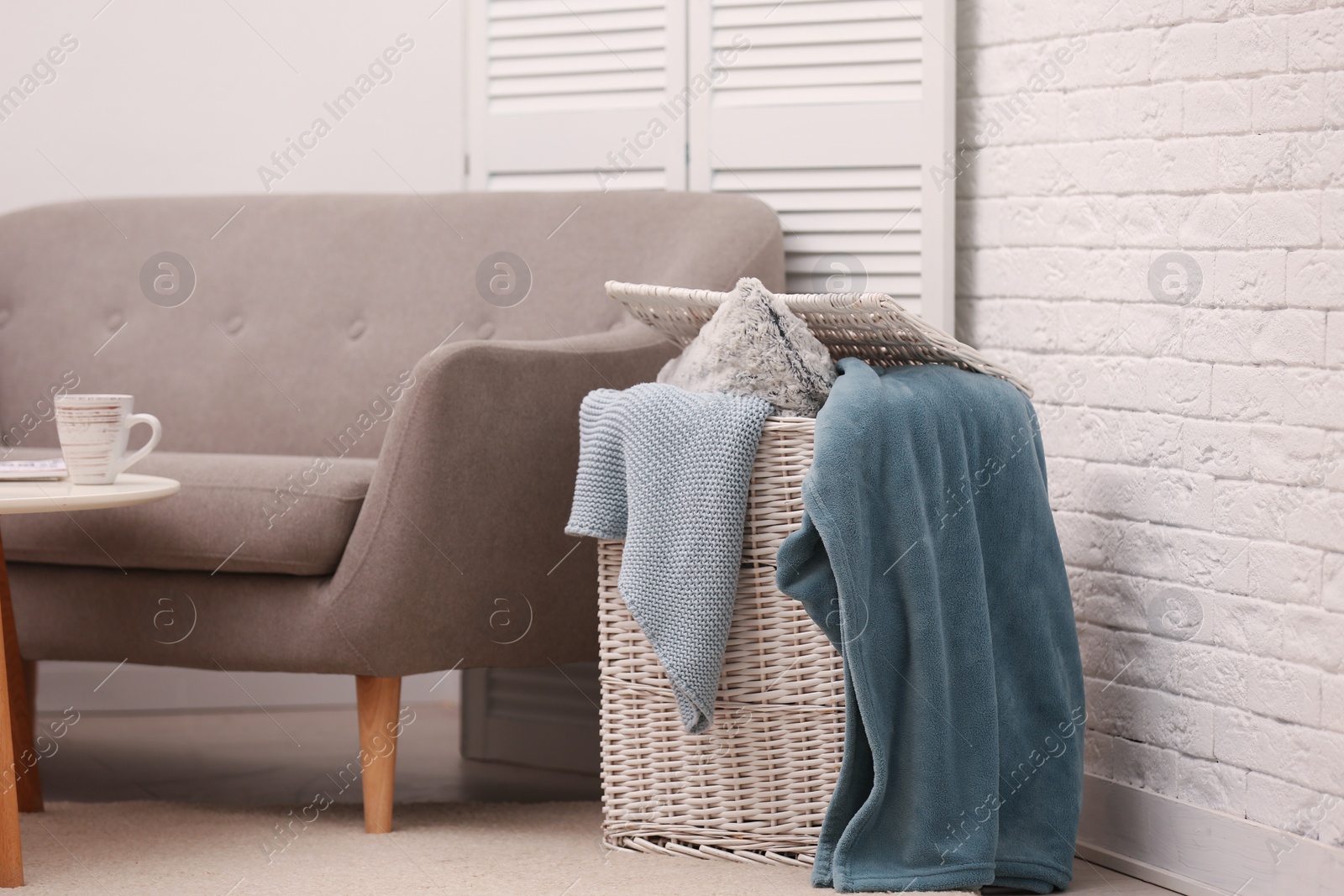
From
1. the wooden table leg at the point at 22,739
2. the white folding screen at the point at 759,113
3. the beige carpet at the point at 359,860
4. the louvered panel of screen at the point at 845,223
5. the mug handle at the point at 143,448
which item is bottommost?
the beige carpet at the point at 359,860

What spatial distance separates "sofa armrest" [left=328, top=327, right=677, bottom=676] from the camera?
1.77 meters

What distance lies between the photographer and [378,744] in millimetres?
1815

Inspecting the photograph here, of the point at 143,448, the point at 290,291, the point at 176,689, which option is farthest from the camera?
the point at 176,689

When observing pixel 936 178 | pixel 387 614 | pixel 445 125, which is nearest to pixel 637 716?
pixel 387 614

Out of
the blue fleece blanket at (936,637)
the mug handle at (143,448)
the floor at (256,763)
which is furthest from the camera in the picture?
the floor at (256,763)

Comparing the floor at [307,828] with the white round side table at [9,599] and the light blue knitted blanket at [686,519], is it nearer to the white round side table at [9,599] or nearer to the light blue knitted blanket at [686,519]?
the white round side table at [9,599]

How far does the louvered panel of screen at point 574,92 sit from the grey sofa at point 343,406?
17 centimetres

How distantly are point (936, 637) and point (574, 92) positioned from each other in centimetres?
149

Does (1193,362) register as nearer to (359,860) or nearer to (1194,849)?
(1194,849)

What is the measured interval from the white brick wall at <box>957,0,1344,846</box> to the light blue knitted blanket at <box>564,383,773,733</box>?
0.54 meters

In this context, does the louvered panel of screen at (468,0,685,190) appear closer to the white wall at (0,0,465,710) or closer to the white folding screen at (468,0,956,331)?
the white folding screen at (468,0,956,331)

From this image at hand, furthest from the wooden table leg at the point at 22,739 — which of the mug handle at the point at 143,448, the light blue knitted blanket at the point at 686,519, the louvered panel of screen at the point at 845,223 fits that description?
the louvered panel of screen at the point at 845,223

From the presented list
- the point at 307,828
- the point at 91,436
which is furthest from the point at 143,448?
the point at 307,828

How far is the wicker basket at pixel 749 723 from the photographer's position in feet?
5.34
